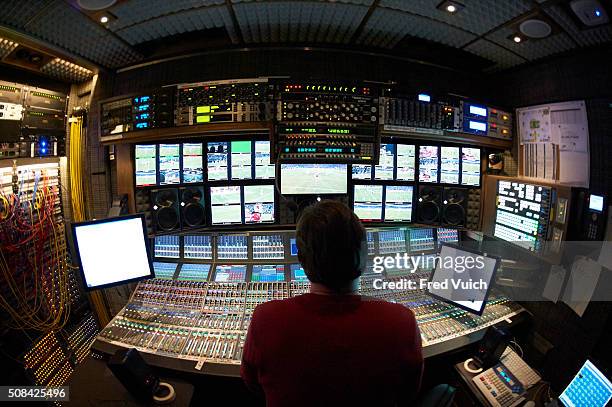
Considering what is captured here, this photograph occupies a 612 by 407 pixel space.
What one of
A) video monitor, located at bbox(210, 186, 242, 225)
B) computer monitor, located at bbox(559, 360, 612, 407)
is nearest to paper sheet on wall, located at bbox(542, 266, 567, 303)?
computer monitor, located at bbox(559, 360, 612, 407)

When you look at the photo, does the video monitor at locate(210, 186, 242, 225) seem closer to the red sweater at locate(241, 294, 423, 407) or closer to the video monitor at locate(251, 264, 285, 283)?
the video monitor at locate(251, 264, 285, 283)

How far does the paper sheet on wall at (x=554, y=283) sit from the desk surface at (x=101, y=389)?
2.64m

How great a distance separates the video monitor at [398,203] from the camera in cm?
259

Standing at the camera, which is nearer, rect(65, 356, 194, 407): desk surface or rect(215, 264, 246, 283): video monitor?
rect(65, 356, 194, 407): desk surface

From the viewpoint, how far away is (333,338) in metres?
0.91

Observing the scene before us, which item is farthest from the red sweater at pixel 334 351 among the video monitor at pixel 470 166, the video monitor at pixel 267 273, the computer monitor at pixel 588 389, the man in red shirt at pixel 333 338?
the video monitor at pixel 470 166

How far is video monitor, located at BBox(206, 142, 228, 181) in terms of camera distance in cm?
241

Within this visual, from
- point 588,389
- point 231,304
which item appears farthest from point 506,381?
point 231,304

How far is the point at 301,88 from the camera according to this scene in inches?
86.5

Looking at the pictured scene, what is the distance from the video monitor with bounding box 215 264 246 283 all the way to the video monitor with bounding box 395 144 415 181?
5.11ft

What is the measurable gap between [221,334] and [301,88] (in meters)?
1.81

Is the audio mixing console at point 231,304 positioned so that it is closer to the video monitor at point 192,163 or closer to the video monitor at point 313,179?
the video monitor at point 313,179

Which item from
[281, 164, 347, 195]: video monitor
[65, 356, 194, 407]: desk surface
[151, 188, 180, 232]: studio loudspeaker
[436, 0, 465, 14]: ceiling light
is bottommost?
[65, 356, 194, 407]: desk surface

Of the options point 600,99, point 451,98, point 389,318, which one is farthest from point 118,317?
point 600,99
